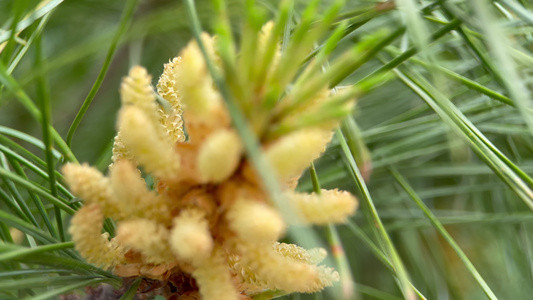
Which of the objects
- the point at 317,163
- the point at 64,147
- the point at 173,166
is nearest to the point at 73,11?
the point at 317,163

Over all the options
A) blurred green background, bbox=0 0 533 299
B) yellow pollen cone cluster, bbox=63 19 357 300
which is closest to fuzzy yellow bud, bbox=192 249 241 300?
yellow pollen cone cluster, bbox=63 19 357 300

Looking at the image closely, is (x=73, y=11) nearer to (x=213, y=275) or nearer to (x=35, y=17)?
(x=35, y=17)

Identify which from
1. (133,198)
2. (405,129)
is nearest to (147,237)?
(133,198)

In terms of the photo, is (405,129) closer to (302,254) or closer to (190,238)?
(302,254)

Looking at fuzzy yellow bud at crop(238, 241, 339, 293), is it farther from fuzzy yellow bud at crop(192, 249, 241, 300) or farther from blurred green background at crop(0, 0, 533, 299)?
blurred green background at crop(0, 0, 533, 299)

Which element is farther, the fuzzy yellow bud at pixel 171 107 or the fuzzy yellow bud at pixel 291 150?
the fuzzy yellow bud at pixel 171 107

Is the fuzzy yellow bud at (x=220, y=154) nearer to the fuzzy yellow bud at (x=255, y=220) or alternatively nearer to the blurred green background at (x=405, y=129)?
the fuzzy yellow bud at (x=255, y=220)

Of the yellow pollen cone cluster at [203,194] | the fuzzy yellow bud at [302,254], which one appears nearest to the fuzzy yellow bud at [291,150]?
the yellow pollen cone cluster at [203,194]
